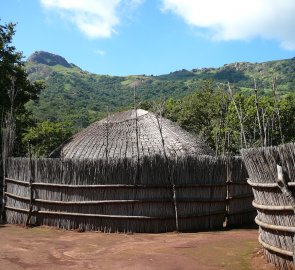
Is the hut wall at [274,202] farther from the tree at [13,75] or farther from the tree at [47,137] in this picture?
the tree at [47,137]

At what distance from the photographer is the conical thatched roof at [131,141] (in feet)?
44.8

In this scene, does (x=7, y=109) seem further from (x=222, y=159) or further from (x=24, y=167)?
(x=222, y=159)

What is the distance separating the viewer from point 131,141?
1414 cm

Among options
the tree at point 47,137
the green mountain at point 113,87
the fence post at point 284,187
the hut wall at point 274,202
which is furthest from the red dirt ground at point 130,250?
the green mountain at point 113,87

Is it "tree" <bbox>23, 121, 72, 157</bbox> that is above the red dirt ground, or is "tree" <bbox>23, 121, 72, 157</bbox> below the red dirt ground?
above

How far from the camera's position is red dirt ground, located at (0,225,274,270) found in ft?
23.9

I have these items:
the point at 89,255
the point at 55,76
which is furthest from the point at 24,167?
the point at 55,76

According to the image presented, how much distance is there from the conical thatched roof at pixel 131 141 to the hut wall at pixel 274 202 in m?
6.04

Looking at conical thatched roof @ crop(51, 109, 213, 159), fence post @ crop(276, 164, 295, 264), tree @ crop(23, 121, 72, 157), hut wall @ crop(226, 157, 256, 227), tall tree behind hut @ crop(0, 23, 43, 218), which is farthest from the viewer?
tree @ crop(23, 121, 72, 157)

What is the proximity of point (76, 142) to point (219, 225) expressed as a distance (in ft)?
20.6

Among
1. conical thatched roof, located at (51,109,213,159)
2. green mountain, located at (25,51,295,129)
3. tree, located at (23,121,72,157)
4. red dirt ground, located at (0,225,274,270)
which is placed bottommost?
red dirt ground, located at (0,225,274,270)

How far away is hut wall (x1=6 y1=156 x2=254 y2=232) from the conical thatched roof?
6.25 ft

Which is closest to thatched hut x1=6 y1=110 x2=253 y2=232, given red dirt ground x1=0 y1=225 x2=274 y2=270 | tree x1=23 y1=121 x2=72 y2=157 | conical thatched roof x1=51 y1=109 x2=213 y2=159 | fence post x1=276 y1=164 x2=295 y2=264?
red dirt ground x1=0 y1=225 x2=274 y2=270

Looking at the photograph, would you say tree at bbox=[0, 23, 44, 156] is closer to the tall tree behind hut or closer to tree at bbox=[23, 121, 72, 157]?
the tall tree behind hut
